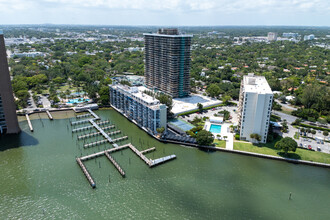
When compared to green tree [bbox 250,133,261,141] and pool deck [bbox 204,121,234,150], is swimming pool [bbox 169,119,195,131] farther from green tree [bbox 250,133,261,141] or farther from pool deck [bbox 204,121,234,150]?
green tree [bbox 250,133,261,141]

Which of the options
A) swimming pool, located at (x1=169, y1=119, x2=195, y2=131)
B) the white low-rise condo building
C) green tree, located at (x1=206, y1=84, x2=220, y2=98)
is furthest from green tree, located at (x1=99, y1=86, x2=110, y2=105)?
green tree, located at (x1=206, y1=84, x2=220, y2=98)

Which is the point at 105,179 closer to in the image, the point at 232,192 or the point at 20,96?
the point at 232,192

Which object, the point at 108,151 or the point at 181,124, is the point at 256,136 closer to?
the point at 181,124

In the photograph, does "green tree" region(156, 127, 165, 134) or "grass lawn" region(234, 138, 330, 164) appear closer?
"grass lawn" region(234, 138, 330, 164)

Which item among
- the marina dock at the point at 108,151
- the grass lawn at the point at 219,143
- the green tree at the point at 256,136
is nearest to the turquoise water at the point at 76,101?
the marina dock at the point at 108,151

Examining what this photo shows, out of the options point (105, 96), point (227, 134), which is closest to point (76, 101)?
point (105, 96)

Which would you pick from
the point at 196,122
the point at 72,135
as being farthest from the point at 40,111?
the point at 196,122
